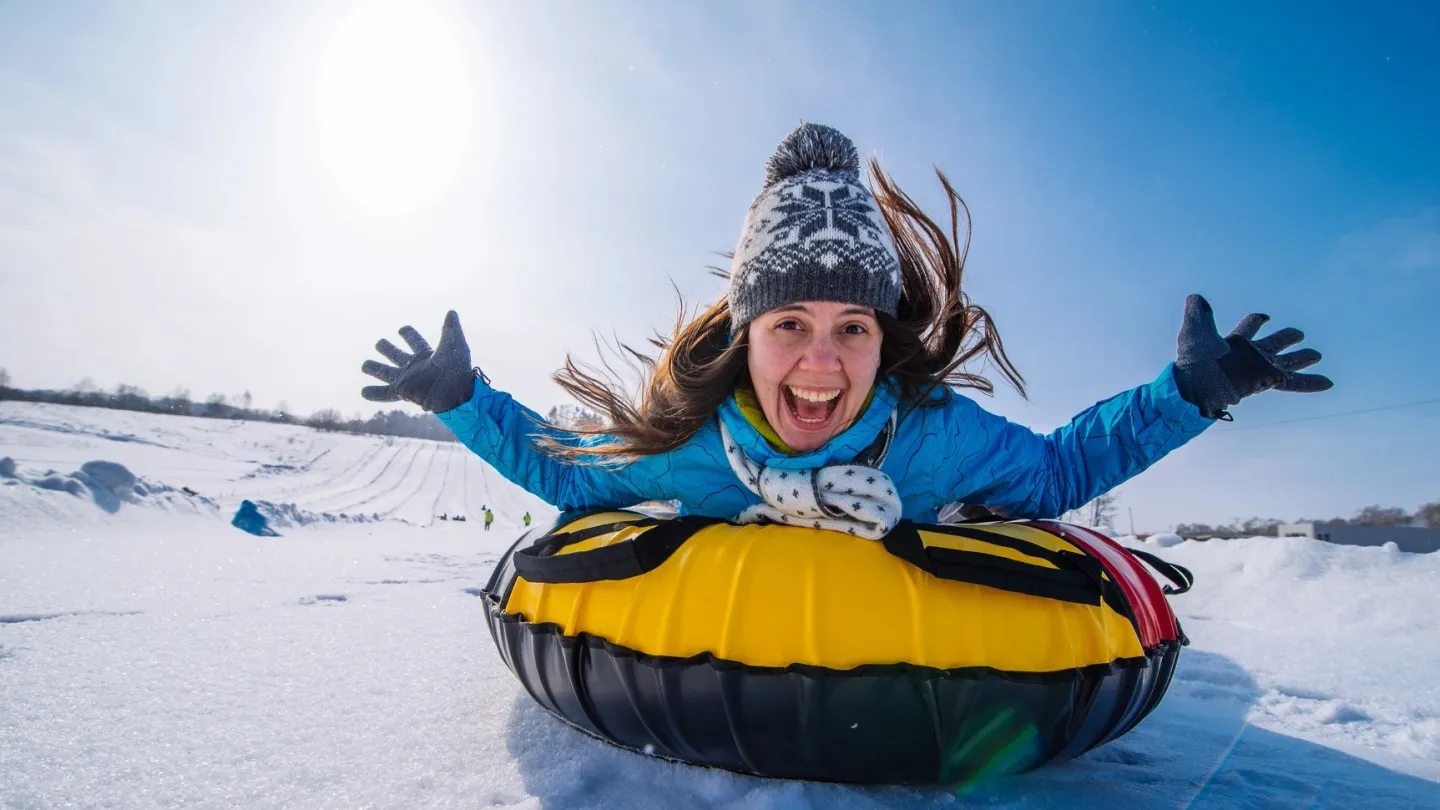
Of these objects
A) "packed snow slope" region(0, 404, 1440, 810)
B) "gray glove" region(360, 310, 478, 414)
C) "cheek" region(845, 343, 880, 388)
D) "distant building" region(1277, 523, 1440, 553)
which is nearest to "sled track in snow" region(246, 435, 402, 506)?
"packed snow slope" region(0, 404, 1440, 810)

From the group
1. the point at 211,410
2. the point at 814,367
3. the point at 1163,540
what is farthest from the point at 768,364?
the point at 211,410

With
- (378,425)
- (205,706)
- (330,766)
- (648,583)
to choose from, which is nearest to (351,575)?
(205,706)

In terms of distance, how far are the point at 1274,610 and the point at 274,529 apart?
13365 mm

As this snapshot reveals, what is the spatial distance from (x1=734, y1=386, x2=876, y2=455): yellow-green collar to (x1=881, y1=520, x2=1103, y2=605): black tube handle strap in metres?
0.65

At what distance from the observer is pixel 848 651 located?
1142 mm

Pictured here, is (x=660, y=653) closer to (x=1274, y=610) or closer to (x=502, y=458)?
(x=502, y=458)

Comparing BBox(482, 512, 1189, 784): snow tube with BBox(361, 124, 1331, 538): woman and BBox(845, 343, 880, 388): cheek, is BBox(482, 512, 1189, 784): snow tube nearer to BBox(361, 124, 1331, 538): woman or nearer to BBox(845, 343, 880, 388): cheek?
BBox(361, 124, 1331, 538): woman

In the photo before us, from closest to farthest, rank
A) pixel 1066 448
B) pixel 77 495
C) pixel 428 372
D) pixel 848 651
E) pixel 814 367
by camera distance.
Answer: pixel 848 651 < pixel 814 367 < pixel 1066 448 < pixel 428 372 < pixel 77 495

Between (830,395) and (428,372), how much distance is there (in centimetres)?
147

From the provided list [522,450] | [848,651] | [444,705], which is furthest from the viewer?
[522,450]

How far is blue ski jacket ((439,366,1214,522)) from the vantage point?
6.32ft

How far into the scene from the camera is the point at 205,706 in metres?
1.52

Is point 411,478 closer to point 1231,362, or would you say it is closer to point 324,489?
point 324,489

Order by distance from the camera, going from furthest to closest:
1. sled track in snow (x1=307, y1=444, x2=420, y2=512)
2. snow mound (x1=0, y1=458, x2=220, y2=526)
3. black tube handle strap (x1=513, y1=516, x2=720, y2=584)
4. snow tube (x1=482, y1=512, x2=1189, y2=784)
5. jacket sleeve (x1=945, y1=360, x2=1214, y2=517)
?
sled track in snow (x1=307, y1=444, x2=420, y2=512)
snow mound (x1=0, y1=458, x2=220, y2=526)
jacket sleeve (x1=945, y1=360, x2=1214, y2=517)
black tube handle strap (x1=513, y1=516, x2=720, y2=584)
snow tube (x1=482, y1=512, x2=1189, y2=784)
